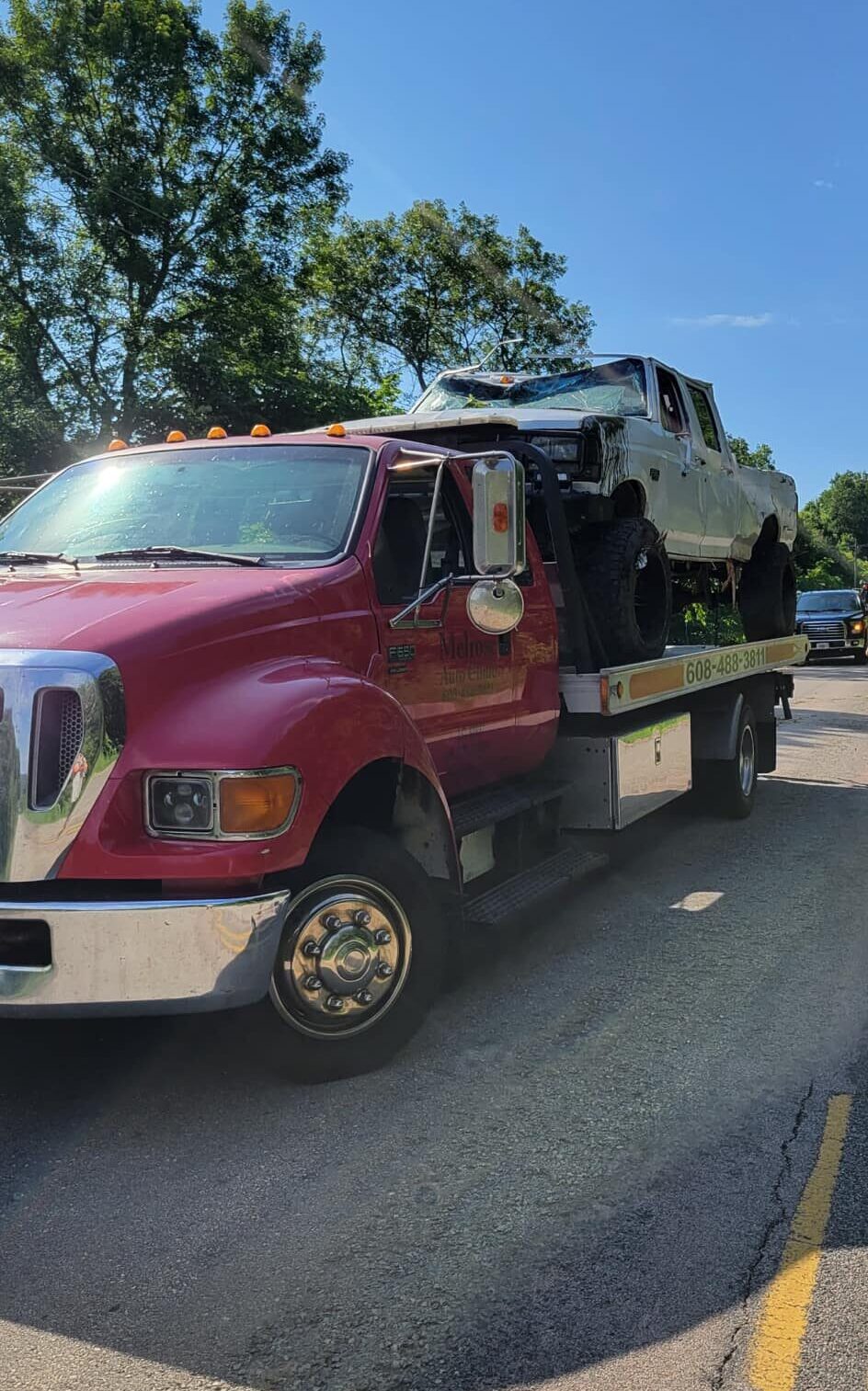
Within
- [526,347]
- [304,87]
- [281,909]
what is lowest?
[281,909]

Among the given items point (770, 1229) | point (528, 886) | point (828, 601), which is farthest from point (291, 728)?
point (828, 601)

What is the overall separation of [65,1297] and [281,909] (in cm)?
117

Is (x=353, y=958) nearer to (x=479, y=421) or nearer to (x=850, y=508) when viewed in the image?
(x=479, y=421)

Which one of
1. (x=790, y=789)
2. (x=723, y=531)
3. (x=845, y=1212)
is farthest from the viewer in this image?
(x=790, y=789)

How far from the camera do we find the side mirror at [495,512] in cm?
429

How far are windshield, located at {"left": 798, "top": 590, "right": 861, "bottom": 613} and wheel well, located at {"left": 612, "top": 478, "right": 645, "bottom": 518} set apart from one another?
23.3 metres

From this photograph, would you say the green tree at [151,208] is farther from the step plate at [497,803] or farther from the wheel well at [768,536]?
the step plate at [497,803]

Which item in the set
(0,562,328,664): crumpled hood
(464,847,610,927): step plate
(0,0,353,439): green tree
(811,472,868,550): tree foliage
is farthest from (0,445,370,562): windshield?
(811,472,868,550): tree foliage

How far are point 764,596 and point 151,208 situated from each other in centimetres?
1773

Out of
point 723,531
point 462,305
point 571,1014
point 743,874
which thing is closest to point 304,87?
point 462,305

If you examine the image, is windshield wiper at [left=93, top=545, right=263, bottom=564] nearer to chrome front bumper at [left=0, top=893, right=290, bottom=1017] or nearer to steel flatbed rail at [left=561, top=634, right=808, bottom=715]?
chrome front bumper at [left=0, top=893, right=290, bottom=1017]

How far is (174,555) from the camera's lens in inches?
173

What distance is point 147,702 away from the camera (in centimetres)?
350

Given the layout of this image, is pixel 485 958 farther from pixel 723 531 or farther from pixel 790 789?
pixel 790 789
